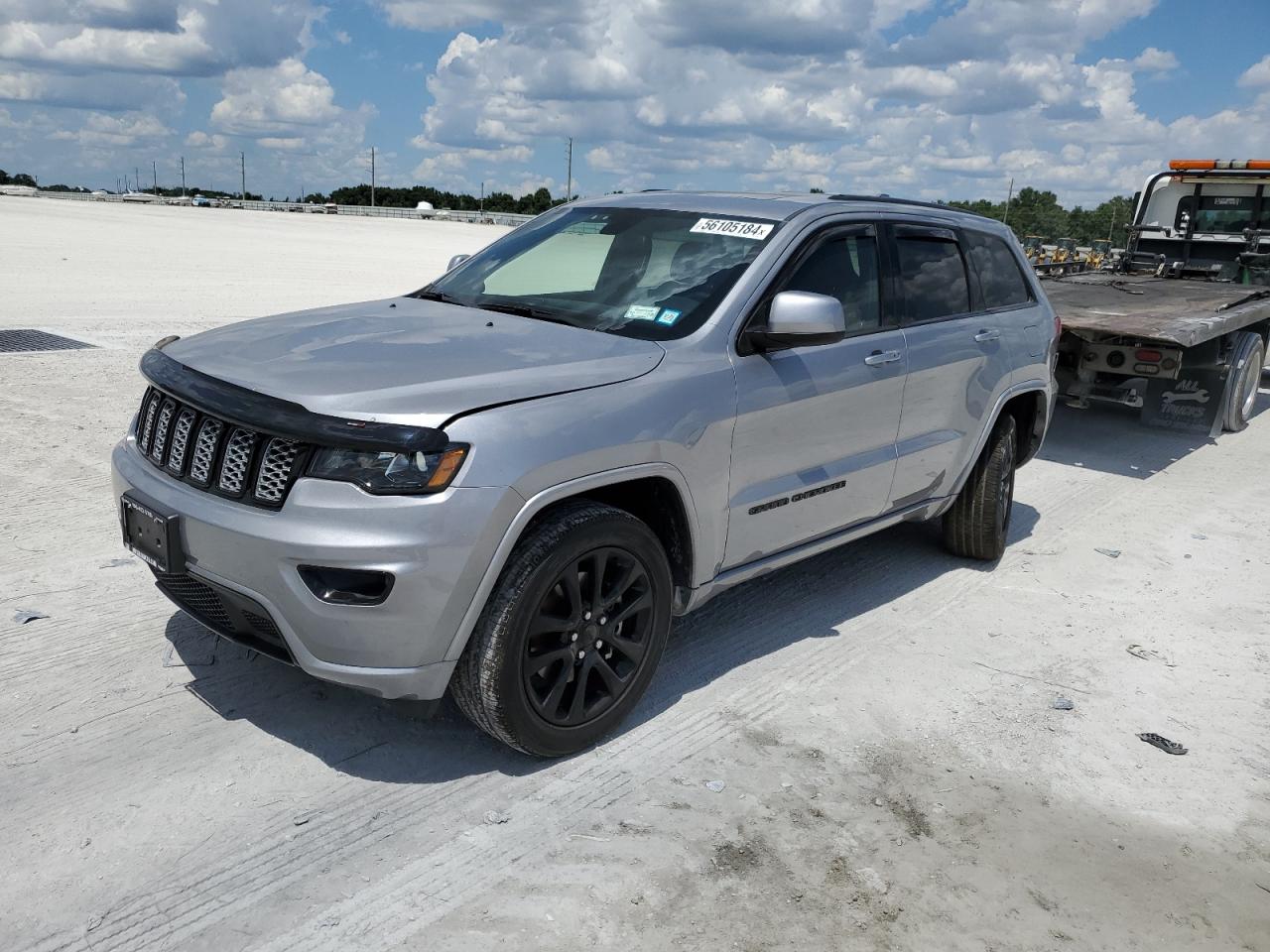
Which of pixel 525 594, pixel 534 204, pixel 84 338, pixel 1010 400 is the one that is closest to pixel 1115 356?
pixel 1010 400

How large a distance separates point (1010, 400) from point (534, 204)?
305 ft

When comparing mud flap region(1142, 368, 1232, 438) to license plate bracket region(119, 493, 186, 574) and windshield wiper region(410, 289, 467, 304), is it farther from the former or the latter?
license plate bracket region(119, 493, 186, 574)

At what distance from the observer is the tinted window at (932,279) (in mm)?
4992

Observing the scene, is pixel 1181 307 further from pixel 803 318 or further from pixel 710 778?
pixel 710 778

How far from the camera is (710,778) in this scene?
3633 millimetres

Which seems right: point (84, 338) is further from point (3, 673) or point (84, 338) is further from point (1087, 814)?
point (1087, 814)

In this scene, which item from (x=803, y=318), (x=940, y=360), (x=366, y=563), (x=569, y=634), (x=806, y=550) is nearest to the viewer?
(x=366, y=563)

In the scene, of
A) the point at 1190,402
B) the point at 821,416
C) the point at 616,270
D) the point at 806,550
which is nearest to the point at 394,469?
the point at 616,270

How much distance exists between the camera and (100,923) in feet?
9.15

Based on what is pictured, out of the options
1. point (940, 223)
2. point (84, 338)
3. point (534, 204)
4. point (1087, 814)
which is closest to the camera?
point (1087, 814)

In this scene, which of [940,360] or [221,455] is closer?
[221,455]

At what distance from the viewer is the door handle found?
15.1 feet

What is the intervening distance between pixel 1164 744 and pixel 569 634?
92.4 inches

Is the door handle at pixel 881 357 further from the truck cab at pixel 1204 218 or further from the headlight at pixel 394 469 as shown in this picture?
the truck cab at pixel 1204 218
